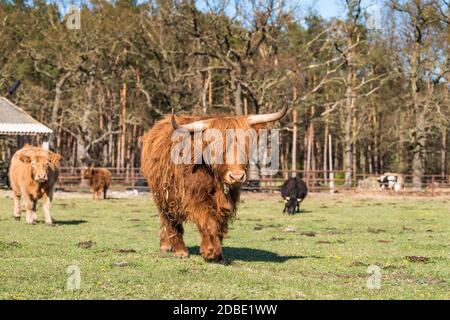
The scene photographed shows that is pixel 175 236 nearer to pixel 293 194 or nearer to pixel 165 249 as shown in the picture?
pixel 165 249

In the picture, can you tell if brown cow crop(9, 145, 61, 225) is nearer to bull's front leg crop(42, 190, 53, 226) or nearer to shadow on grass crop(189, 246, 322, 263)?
bull's front leg crop(42, 190, 53, 226)

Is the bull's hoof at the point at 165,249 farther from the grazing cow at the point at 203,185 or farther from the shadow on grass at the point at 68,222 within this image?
the shadow on grass at the point at 68,222

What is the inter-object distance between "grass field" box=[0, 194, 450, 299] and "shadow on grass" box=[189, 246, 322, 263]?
17 mm

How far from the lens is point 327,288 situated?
25.1 feet

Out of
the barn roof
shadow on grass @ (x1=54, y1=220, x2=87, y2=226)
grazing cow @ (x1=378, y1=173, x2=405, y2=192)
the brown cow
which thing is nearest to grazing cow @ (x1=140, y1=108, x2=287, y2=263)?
the brown cow

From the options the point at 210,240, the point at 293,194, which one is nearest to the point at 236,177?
the point at 210,240

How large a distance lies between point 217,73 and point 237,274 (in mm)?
42188

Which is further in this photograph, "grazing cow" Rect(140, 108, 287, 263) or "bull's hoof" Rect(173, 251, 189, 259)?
"bull's hoof" Rect(173, 251, 189, 259)

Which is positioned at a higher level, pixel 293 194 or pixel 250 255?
pixel 293 194

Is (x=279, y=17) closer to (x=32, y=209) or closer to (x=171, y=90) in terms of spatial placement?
(x=171, y=90)

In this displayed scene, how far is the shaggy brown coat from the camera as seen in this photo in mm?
9555

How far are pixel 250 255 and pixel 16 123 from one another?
93.9 feet

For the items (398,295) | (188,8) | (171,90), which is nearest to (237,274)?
(398,295)

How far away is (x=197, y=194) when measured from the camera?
380 inches
